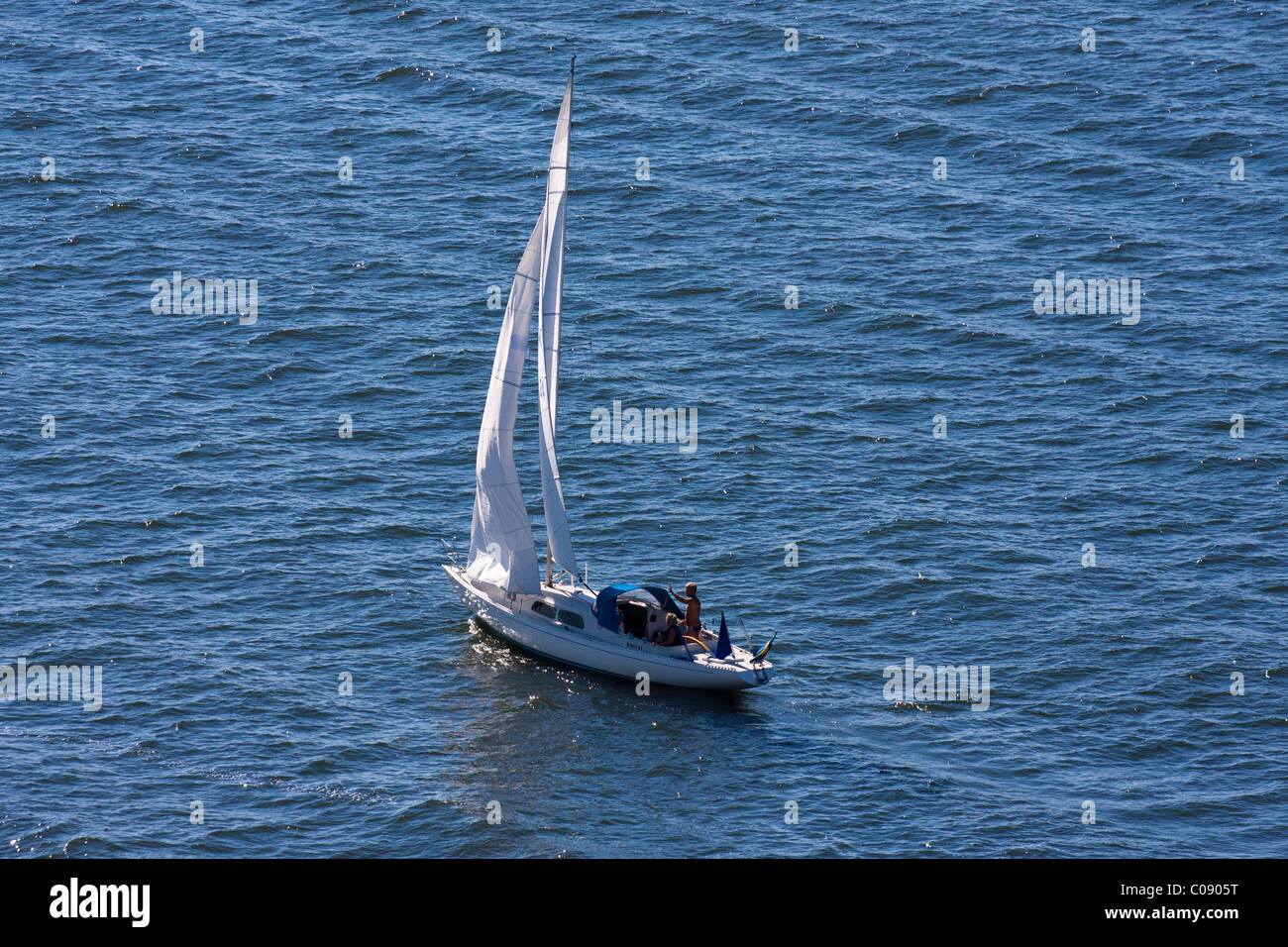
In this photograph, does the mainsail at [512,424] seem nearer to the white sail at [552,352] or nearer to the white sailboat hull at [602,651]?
the white sail at [552,352]

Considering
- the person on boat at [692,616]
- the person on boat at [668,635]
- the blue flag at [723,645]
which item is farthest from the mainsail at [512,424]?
the blue flag at [723,645]

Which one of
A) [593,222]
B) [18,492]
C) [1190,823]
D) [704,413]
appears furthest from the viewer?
[593,222]

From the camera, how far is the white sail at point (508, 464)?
52469 millimetres

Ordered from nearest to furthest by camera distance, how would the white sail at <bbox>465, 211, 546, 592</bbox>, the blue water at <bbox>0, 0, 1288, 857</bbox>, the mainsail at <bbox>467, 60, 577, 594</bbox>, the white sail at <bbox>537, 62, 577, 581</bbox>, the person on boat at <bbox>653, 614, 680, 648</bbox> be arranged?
the blue water at <bbox>0, 0, 1288, 857</bbox> < the person on boat at <bbox>653, 614, 680, 648</bbox> < the white sail at <bbox>537, 62, 577, 581</bbox> < the mainsail at <bbox>467, 60, 577, 594</bbox> < the white sail at <bbox>465, 211, 546, 592</bbox>

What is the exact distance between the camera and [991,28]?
334 feet

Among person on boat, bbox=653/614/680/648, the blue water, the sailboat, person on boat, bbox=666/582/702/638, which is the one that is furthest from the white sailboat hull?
the blue water

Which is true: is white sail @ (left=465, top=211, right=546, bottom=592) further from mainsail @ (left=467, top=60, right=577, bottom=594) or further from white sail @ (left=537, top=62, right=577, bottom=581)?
white sail @ (left=537, top=62, right=577, bottom=581)

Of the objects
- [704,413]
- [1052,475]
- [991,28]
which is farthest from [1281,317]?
[991,28]

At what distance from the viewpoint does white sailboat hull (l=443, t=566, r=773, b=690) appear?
49188 mm

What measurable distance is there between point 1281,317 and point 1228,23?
34.1m

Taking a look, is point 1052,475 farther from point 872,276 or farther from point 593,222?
point 593,222

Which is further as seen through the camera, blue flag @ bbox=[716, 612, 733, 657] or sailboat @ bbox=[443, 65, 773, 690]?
sailboat @ bbox=[443, 65, 773, 690]

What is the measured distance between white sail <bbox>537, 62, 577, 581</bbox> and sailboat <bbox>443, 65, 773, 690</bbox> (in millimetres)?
33

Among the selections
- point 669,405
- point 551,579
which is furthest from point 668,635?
point 669,405
